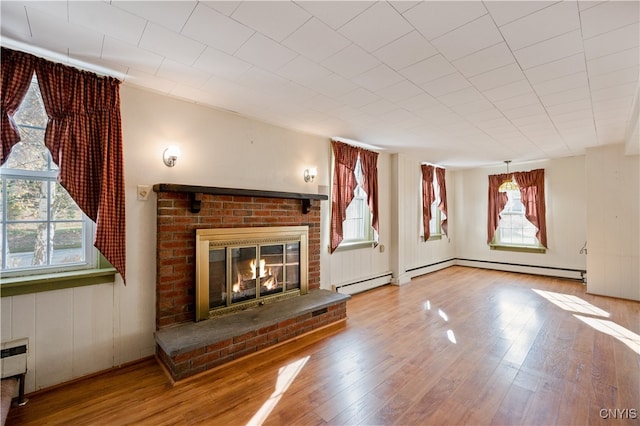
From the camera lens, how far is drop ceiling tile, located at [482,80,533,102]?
2612 millimetres

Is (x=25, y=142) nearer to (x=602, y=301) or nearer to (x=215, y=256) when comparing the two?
(x=215, y=256)

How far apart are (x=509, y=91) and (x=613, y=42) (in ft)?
2.64

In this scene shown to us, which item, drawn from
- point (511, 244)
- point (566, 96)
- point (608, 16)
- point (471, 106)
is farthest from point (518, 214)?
point (608, 16)

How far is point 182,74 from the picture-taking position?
2463mm

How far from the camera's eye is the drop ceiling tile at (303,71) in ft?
7.43

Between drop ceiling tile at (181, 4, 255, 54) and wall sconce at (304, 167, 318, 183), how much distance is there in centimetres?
218

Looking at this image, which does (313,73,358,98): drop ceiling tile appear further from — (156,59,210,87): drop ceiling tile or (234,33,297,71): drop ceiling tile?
(156,59,210,87): drop ceiling tile

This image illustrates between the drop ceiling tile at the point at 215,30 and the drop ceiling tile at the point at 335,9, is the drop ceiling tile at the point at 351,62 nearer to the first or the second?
the drop ceiling tile at the point at 335,9

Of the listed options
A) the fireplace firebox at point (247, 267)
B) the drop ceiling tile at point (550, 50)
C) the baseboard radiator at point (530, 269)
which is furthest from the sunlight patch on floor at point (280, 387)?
the baseboard radiator at point (530, 269)

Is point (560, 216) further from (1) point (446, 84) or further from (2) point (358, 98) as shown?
(2) point (358, 98)

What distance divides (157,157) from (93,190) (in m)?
0.62

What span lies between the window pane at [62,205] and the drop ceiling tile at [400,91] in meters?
2.89

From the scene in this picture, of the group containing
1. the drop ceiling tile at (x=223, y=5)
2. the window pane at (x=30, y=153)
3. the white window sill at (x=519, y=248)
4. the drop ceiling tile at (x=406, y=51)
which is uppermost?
the drop ceiling tile at (x=223, y=5)

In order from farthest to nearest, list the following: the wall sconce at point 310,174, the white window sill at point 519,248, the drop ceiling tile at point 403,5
Answer: the white window sill at point 519,248 < the wall sconce at point 310,174 < the drop ceiling tile at point 403,5
